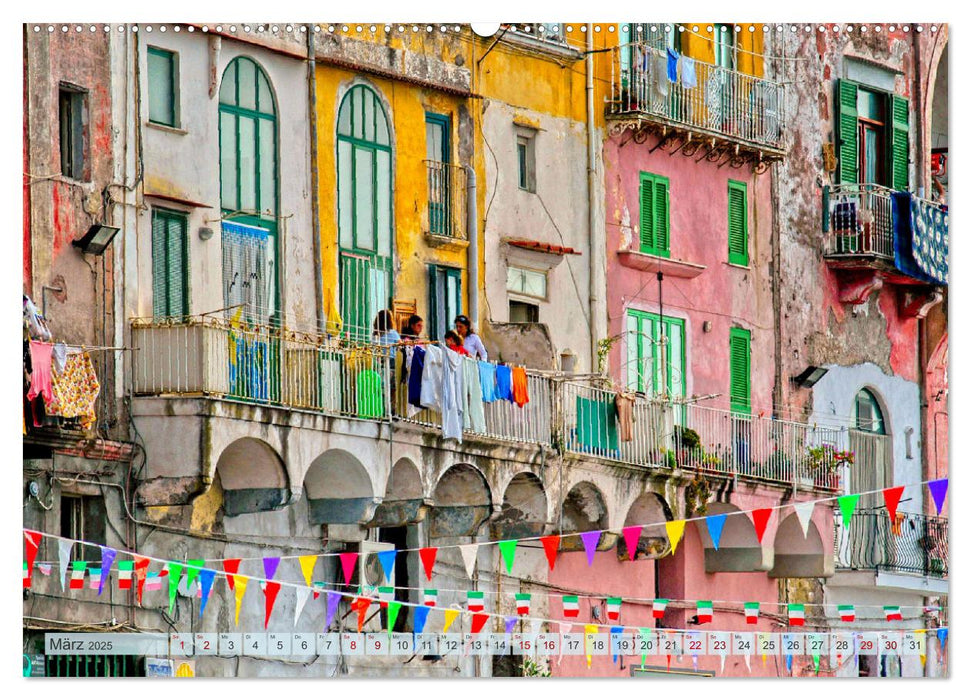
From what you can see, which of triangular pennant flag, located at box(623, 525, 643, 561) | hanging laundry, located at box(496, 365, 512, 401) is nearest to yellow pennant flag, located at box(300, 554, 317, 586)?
hanging laundry, located at box(496, 365, 512, 401)

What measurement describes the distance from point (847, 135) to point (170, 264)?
8.33 meters

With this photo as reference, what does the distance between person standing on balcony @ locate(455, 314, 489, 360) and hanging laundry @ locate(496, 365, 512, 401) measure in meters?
0.17

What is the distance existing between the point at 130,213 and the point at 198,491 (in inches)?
81.5

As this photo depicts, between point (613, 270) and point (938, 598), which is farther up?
point (613, 270)

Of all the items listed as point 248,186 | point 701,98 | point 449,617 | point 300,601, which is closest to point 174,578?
point 300,601

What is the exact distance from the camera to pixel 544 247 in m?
27.9

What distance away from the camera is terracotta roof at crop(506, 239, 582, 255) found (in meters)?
27.7

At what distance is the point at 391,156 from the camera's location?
26.4m

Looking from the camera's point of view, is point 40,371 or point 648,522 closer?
point 40,371

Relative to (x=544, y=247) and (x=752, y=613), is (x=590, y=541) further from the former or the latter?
(x=752, y=613)

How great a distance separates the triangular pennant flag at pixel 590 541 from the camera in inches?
1070

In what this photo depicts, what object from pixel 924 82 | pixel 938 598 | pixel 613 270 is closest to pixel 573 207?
pixel 613 270

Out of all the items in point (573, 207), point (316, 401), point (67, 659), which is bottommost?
point (67, 659)

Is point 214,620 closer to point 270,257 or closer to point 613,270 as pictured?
point 270,257
